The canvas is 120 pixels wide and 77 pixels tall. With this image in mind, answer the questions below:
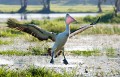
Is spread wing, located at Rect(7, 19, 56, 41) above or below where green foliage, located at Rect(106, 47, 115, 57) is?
above

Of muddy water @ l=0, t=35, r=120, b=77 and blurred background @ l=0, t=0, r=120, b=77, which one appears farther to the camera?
muddy water @ l=0, t=35, r=120, b=77

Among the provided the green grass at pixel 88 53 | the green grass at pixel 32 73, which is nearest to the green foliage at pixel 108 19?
the green grass at pixel 88 53

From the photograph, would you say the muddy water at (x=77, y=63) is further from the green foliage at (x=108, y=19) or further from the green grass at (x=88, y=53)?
the green foliage at (x=108, y=19)

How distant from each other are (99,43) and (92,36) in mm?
3919

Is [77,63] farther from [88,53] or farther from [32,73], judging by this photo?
[32,73]

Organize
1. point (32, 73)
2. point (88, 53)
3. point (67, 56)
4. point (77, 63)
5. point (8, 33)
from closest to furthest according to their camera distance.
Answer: point (32, 73) < point (77, 63) < point (67, 56) < point (88, 53) < point (8, 33)

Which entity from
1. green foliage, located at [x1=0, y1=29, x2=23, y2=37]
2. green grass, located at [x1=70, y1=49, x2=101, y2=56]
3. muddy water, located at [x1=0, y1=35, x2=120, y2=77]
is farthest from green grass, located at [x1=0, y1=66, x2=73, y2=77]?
green foliage, located at [x1=0, y1=29, x2=23, y2=37]

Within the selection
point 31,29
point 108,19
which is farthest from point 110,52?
point 108,19

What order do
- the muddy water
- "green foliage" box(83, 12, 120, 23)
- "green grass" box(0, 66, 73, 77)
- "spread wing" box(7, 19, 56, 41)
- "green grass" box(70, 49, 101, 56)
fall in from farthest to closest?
"green foliage" box(83, 12, 120, 23) → "green grass" box(70, 49, 101, 56) → the muddy water → "spread wing" box(7, 19, 56, 41) → "green grass" box(0, 66, 73, 77)

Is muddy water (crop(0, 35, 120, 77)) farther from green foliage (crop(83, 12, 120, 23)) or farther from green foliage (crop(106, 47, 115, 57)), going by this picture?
green foliage (crop(83, 12, 120, 23))

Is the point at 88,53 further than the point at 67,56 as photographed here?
Yes

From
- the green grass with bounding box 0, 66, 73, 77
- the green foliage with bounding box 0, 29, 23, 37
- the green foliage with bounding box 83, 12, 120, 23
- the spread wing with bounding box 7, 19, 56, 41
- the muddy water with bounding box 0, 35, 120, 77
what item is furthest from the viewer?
the green foliage with bounding box 83, 12, 120, 23

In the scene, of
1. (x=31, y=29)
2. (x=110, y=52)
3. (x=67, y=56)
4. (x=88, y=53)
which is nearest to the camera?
(x=31, y=29)

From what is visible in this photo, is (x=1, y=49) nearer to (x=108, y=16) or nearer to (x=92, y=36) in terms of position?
(x=92, y=36)
